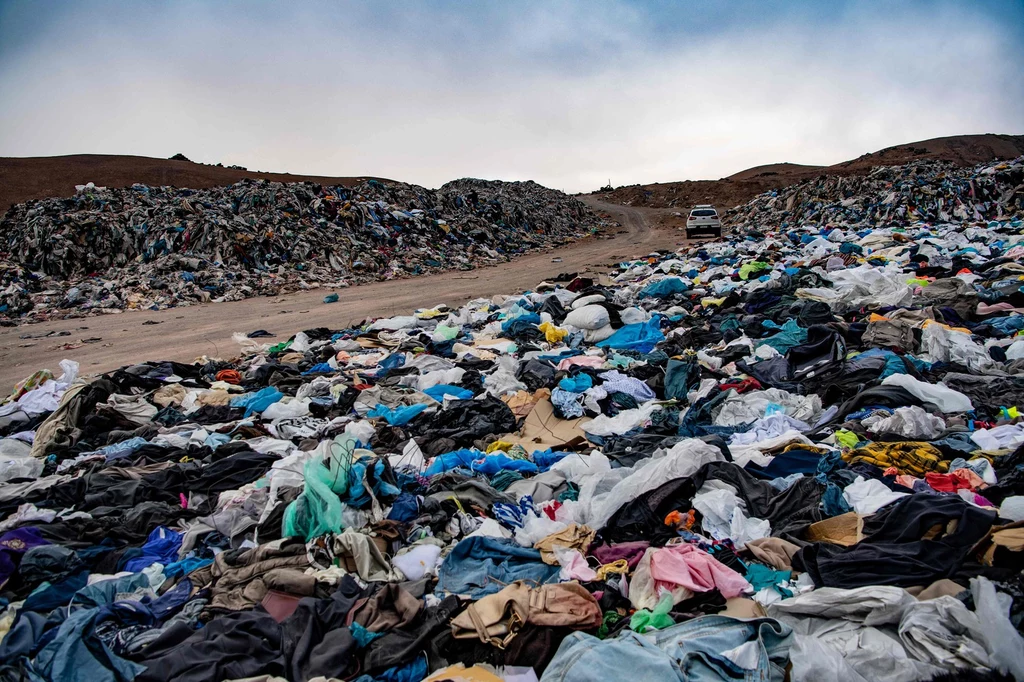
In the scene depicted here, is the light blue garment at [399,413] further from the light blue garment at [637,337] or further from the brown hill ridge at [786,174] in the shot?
the brown hill ridge at [786,174]

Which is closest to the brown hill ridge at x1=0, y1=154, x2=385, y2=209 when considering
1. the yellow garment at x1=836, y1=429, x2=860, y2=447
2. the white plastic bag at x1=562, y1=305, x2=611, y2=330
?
the white plastic bag at x1=562, y1=305, x2=611, y2=330

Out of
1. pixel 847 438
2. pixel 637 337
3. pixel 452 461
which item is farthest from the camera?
pixel 637 337

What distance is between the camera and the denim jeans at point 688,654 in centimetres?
217

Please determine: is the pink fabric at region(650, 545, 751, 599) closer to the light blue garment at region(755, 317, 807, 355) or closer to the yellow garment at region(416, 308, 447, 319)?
the light blue garment at region(755, 317, 807, 355)

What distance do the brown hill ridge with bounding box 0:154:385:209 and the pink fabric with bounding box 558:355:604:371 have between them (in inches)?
903

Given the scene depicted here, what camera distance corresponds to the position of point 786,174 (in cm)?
4612

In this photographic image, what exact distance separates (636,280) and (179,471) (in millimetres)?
9664

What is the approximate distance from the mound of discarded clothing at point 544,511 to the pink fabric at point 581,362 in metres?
0.06

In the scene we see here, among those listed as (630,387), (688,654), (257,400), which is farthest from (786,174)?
(688,654)

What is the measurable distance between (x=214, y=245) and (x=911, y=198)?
2044 cm

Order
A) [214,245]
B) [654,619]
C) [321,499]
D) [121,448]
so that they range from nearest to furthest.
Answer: [654,619] < [321,499] < [121,448] < [214,245]

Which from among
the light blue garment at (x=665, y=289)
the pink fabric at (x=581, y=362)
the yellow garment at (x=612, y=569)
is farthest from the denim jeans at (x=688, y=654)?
the light blue garment at (x=665, y=289)

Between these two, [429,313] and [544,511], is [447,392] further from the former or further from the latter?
[429,313]

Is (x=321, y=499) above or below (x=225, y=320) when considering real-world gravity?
below
